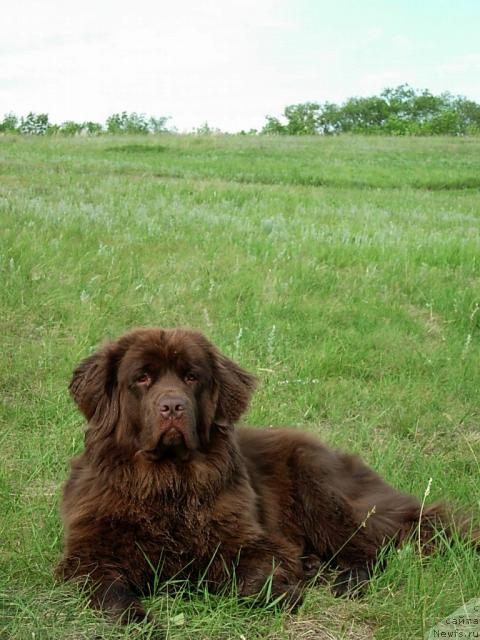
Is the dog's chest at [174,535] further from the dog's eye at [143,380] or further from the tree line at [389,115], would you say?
the tree line at [389,115]

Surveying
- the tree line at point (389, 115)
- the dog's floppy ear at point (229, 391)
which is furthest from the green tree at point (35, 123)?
the dog's floppy ear at point (229, 391)

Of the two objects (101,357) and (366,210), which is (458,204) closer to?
(366,210)

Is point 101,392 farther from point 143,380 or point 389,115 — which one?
point 389,115

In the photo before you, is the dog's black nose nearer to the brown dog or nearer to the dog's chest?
the brown dog

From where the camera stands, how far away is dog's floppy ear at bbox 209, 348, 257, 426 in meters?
4.21

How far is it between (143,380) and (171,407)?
13.2 inches

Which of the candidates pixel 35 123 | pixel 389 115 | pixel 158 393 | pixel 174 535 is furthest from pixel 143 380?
pixel 389 115

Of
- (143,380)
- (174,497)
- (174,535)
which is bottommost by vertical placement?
(174,535)

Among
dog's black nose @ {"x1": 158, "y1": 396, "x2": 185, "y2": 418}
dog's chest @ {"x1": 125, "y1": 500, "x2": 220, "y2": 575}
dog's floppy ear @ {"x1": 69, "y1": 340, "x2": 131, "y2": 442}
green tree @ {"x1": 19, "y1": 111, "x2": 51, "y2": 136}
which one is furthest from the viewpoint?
green tree @ {"x1": 19, "y1": 111, "x2": 51, "y2": 136}

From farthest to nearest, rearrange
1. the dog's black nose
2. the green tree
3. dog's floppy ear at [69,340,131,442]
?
the green tree → dog's floppy ear at [69,340,131,442] → the dog's black nose

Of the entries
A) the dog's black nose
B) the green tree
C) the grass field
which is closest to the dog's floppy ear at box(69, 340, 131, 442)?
the dog's black nose

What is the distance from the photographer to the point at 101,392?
4.14 meters

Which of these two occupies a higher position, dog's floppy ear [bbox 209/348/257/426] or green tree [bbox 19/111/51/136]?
green tree [bbox 19/111/51/136]

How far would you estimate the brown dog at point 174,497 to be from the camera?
3861mm
